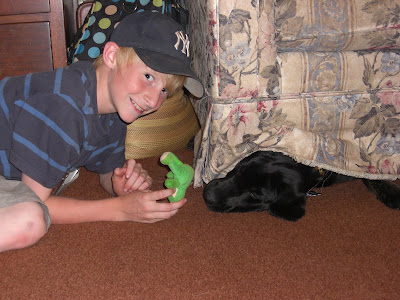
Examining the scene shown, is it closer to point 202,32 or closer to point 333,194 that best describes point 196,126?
point 202,32

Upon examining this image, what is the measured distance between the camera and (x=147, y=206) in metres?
1.04

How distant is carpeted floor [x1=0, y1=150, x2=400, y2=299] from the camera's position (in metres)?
0.87

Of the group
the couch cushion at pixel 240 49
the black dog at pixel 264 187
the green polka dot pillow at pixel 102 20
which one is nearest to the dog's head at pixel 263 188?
the black dog at pixel 264 187

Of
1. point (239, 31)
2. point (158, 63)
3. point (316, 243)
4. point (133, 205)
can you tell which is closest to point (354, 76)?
point (239, 31)

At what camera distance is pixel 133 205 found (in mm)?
1065

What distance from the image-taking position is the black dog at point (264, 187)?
3.73 ft

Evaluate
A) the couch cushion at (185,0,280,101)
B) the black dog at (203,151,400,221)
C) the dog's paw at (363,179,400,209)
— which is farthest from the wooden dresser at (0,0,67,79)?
the dog's paw at (363,179,400,209)

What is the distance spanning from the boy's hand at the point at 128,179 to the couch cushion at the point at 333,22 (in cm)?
59

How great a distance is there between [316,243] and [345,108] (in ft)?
1.58

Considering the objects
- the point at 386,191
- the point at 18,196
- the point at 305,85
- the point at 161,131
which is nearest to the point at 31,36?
the point at 161,131

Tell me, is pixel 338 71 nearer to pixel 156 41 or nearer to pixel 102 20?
pixel 156 41

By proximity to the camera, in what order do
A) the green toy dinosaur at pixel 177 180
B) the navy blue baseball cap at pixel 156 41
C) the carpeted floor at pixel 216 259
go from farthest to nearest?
1. the green toy dinosaur at pixel 177 180
2. the navy blue baseball cap at pixel 156 41
3. the carpeted floor at pixel 216 259

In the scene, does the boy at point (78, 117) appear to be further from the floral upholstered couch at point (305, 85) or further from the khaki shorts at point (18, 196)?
the floral upholstered couch at point (305, 85)

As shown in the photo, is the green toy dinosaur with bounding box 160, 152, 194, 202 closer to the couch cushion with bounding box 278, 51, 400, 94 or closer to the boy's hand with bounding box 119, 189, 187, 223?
the boy's hand with bounding box 119, 189, 187, 223
